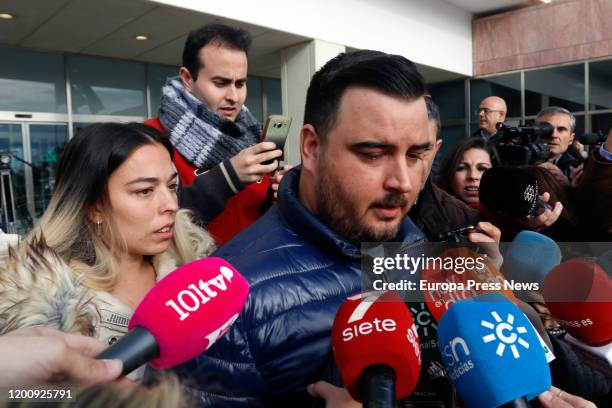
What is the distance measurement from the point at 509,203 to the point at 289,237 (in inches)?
29.8

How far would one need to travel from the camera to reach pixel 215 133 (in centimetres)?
184

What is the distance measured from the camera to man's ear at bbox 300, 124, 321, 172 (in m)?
1.03

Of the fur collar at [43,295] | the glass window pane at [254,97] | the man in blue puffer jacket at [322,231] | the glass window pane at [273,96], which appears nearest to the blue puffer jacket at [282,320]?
the man in blue puffer jacket at [322,231]

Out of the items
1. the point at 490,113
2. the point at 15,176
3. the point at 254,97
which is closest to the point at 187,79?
the point at 490,113

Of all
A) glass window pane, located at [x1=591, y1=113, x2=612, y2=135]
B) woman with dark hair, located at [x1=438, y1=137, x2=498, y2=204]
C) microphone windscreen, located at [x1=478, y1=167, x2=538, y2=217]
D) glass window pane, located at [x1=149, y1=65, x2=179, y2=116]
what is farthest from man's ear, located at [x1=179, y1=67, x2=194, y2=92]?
glass window pane, located at [x1=591, y1=113, x2=612, y2=135]

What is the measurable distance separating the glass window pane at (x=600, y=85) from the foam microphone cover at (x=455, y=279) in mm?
8523

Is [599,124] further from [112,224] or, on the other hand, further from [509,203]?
[112,224]

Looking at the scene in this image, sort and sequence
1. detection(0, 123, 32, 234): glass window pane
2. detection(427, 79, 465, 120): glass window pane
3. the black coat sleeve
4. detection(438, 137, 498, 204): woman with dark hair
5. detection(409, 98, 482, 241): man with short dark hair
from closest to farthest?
1. the black coat sleeve
2. detection(409, 98, 482, 241): man with short dark hair
3. detection(438, 137, 498, 204): woman with dark hair
4. detection(0, 123, 32, 234): glass window pane
5. detection(427, 79, 465, 120): glass window pane

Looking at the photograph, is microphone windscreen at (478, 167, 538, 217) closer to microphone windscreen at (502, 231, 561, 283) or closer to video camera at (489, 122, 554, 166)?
microphone windscreen at (502, 231, 561, 283)

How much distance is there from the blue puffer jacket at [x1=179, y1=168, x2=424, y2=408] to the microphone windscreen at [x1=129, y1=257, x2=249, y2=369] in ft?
0.51

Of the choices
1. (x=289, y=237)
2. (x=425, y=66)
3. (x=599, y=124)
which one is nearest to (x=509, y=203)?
(x=289, y=237)

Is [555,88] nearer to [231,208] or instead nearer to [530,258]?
[231,208]

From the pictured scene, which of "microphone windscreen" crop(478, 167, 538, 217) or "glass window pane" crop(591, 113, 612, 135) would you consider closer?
"microphone windscreen" crop(478, 167, 538, 217)

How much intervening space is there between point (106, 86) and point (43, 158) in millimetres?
1269
